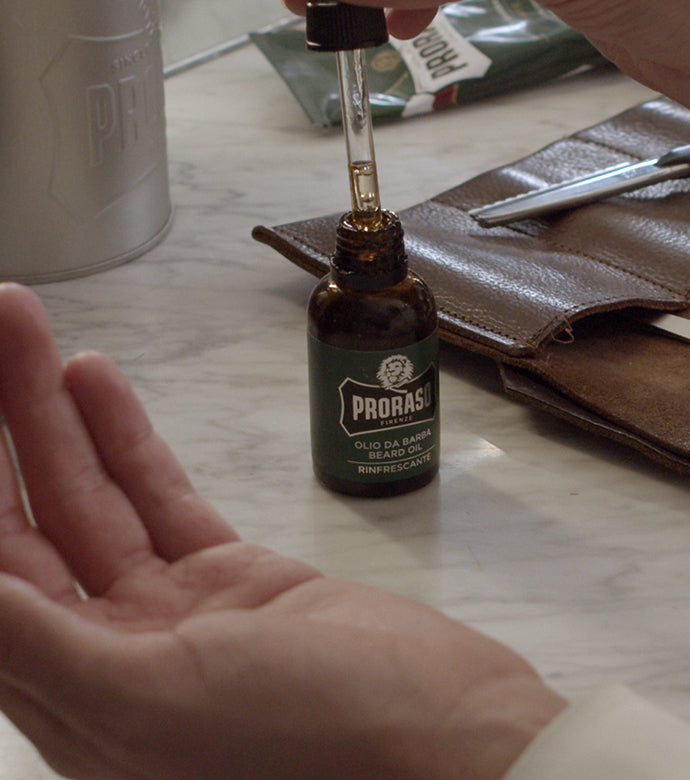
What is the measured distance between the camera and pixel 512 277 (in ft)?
2.33

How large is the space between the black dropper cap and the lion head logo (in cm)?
15

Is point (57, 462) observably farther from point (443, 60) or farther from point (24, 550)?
point (443, 60)

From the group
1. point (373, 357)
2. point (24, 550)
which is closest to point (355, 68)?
point (373, 357)

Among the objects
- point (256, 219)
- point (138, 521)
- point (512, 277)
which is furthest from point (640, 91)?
point (138, 521)

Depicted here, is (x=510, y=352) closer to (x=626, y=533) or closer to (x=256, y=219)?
(x=626, y=533)

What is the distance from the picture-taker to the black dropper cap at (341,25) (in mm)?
536

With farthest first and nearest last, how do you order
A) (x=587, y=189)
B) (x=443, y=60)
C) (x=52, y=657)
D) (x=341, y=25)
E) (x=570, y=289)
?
(x=443, y=60), (x=587, y=189), (x=570, y=289), (x=341, y=25), (x=52, y=657)

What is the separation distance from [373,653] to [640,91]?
0.94m

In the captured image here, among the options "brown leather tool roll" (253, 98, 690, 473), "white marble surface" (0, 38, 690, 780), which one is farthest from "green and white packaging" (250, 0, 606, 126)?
"brown leather tool roll" (253, 98, 690, 473)

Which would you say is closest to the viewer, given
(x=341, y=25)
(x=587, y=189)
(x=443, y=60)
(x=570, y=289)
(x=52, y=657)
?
(x=52, y=657)

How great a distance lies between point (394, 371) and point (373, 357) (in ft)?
0.04

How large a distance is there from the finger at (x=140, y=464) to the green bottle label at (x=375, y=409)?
108 mm

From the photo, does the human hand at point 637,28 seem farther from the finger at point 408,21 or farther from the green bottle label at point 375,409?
the green bottle label at point 375,409

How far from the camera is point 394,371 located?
0.56 meters
